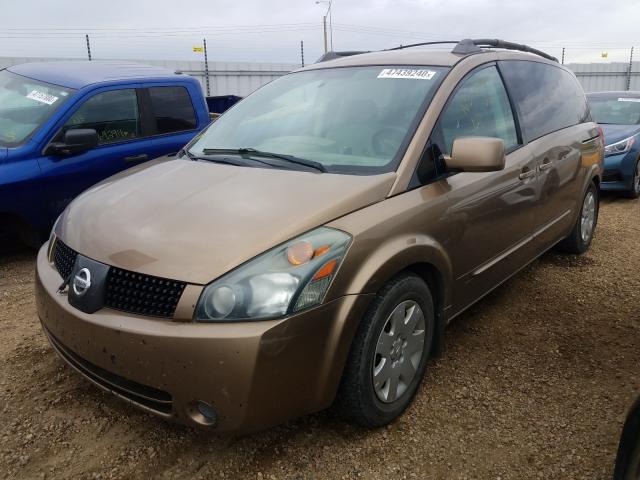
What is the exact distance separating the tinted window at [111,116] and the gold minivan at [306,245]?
2030 mm

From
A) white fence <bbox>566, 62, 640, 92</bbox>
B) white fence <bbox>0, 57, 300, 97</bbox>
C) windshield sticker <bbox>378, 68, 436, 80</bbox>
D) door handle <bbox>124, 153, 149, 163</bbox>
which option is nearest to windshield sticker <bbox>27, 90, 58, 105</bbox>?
door handle <bbox>124, 153, 149, 163</bbox>

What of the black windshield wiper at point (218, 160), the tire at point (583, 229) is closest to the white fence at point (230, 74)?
the tire at point (583, 229)

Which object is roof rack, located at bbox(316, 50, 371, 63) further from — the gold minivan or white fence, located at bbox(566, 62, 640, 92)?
white fence, located at bbox(566, 62, 640, 92)

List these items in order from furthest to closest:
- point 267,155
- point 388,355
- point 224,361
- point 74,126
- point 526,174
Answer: point 74,126 → point 526,174 → point 267,155 → point 388,355 → point 224,361

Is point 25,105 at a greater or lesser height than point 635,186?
greater

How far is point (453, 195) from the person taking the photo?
274cm

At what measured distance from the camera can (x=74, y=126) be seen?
15.7ft

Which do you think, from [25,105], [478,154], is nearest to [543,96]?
[478,154]

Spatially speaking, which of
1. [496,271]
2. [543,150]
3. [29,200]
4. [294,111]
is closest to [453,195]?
[496,271]

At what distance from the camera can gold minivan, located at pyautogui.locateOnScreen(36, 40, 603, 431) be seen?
77.2 inches

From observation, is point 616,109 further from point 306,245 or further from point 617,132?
point 306,245

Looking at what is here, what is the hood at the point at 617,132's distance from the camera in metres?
7.63

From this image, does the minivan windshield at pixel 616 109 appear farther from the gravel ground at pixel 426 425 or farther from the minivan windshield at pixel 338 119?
the minivan windshield at pixel 338 119

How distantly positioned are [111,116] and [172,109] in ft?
2.34
